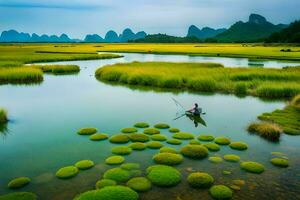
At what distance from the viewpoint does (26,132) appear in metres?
15.5

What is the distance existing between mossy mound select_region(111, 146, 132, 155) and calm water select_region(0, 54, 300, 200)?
333 mm

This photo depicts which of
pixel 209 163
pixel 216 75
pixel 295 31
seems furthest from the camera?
pixel 295 31

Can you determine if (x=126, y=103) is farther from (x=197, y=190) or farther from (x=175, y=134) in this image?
(x=197, y=190)

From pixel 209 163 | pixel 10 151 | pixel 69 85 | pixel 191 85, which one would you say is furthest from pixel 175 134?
pixel 69 85

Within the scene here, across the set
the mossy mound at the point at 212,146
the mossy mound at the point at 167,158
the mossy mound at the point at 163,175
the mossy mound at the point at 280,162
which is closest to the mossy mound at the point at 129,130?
the mossy mound at the point at 167,158

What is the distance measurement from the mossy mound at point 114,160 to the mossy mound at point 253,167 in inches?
183

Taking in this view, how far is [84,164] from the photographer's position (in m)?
11.1

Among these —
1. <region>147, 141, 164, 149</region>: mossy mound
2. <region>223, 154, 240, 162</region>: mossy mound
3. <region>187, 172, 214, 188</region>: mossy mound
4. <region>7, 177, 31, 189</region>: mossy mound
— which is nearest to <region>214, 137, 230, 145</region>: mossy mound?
<region>223, 154, 240, 162</region>: mossy mound

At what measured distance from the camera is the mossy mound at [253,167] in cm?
1074

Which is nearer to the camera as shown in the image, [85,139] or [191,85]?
[85,139]

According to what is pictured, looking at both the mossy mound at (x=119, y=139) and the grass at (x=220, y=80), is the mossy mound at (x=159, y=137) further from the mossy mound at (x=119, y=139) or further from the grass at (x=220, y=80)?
the grass at (x=220, y=80)

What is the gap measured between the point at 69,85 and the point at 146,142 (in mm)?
20136

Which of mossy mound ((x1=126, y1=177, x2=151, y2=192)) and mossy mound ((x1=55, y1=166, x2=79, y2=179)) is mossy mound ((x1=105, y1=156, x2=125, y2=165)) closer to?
mossy mound ((x1=55, y1=166, x2=79, y2=179))

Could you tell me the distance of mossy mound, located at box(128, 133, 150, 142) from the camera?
1393 cm
